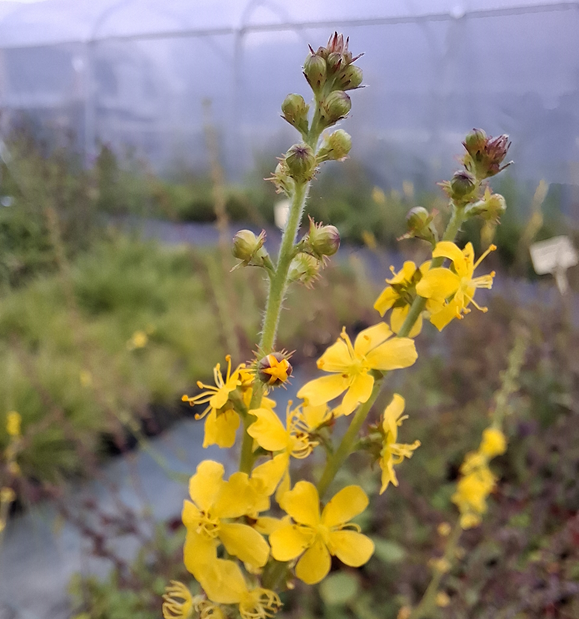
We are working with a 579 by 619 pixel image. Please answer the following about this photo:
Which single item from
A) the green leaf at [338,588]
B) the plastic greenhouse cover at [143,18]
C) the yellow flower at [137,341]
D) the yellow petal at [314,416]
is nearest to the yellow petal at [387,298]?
the yellow petal at [314,416]

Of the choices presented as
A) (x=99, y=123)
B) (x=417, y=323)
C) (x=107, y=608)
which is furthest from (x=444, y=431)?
(x=99, y=123)

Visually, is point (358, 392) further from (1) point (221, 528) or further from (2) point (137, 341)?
(2) point (137, 341)

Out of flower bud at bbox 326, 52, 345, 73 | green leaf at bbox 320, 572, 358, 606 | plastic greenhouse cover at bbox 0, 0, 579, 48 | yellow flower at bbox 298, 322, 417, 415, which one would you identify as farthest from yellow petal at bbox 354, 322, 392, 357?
plastic greenhouse cover at bbox 0, 0, 579, 48

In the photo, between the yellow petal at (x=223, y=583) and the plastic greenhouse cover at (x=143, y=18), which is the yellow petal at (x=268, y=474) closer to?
the yellow petal at (x=223, y=583)

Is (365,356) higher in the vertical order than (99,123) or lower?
lower

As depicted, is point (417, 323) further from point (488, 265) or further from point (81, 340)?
point (488, 265)
